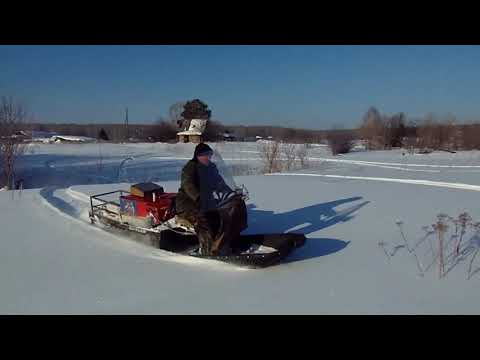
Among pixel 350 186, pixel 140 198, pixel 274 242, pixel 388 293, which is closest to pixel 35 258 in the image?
pixel 140 198

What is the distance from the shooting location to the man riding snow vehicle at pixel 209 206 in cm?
397

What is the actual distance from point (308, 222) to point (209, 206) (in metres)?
2.55

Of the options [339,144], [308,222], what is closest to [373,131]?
[339,144]

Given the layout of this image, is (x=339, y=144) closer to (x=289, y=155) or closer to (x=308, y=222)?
(x=289, y=155)

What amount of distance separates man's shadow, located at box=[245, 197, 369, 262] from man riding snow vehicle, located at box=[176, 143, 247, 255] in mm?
921

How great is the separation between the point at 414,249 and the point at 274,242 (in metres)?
2.03

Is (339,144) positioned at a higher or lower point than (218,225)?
higher

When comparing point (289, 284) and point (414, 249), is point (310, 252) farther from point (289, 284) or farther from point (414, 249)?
point (414, 249)

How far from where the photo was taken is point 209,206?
4.13 meters

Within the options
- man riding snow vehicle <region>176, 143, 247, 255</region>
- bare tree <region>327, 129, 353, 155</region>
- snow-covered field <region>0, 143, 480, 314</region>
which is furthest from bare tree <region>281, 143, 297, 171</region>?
man riding snow vehicle <region>176, 143, 247, 255</region>

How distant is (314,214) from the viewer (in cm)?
654

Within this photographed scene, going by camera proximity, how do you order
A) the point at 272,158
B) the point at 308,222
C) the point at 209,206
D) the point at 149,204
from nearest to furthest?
1. the point at 209,206
2. the point at 149,204
3. the point at 308,222
4. the point at 272,158

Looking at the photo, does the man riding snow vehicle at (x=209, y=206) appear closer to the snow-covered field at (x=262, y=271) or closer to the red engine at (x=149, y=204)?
the snow-covered field at (x=262, y=271)

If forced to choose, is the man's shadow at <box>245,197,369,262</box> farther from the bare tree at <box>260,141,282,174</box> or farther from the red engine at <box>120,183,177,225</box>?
the bare tree at <box>260,141,282,174</box>
